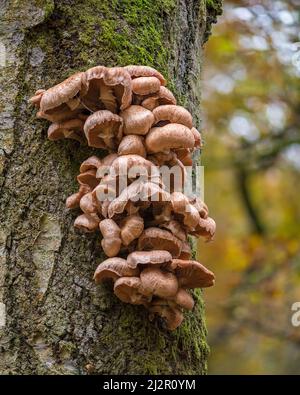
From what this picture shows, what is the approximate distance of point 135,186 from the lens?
1.75 metres

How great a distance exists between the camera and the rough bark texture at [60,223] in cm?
181

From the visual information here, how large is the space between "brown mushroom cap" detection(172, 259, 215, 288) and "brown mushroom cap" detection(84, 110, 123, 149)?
0.41m

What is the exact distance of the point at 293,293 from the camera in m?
8.22

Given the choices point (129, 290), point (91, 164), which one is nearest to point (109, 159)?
point (91, 164)

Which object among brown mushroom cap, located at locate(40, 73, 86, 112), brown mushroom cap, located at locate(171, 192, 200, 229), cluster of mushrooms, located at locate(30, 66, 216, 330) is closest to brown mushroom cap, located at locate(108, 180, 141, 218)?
cluster of mushrooms, located at locate(30, 66, 216, 330)

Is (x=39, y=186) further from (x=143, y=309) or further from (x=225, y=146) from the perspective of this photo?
(x=225, y=146)

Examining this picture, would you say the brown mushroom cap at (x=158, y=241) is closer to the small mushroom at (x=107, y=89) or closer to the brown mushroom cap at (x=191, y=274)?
the brown mushroom cap at (x=191, y=274)

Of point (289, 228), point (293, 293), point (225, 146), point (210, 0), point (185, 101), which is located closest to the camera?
point (185, 101)

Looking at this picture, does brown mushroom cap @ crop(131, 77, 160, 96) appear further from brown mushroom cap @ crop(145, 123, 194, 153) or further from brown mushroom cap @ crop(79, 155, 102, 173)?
brown mushroom cap @ crop(79, 155, 102, 173)

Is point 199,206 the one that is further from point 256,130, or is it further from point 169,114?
point 256,130

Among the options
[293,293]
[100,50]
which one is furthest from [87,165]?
[293,293]

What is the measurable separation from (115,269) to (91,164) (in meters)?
0.33

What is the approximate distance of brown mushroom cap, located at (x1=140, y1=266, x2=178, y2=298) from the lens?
5.58 ft

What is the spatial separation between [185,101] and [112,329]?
88 centimetres
